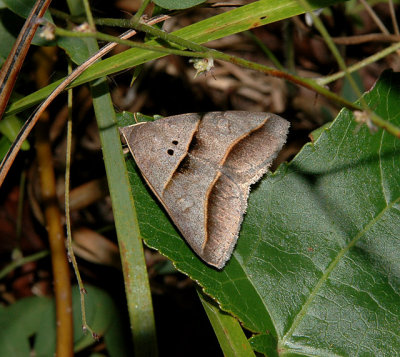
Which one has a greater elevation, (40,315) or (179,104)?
(179,104)

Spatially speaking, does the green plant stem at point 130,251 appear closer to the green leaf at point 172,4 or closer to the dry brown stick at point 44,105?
the dry brown stick at point 44,105

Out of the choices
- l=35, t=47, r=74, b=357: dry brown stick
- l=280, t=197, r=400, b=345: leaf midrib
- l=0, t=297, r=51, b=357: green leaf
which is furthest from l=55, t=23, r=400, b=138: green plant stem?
l=0, t=297, r=51, b=357: green leaf

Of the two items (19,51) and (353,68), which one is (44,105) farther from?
(353,68)

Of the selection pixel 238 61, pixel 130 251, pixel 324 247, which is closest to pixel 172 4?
pixel 238 61

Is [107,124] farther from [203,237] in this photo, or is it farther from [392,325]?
[392,325]

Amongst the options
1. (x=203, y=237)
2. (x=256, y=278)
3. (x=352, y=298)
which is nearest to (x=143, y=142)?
(x=203, y=237)

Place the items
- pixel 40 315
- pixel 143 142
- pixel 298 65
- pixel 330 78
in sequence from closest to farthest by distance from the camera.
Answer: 1. pixel 330 78
2. pixel 143 142
3. pixel 40 315
4. pixel 298 65
